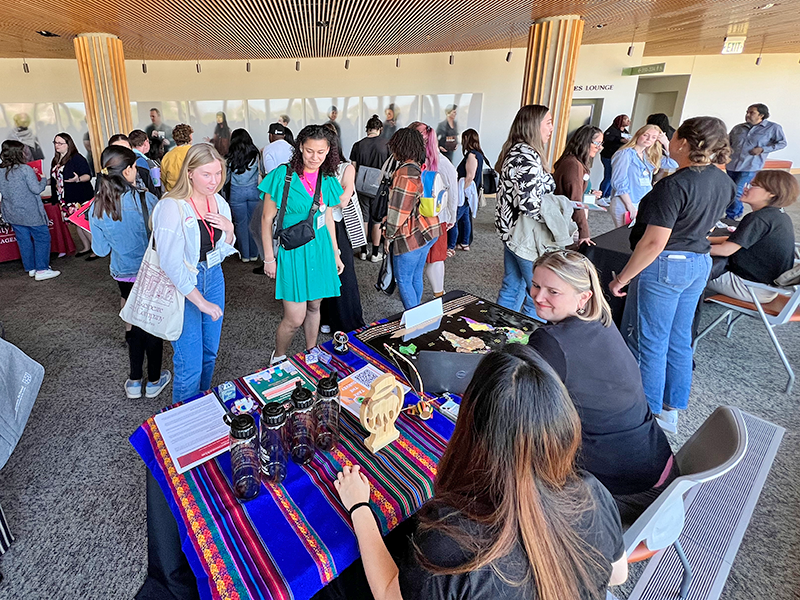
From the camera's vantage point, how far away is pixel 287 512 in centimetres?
119

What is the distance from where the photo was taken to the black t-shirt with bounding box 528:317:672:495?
1479mm

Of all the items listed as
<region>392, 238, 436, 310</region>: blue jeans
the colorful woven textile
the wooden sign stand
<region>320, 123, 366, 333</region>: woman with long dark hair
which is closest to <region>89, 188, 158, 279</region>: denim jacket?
<region>320, 123, 366, 333</region>: woman with long dark hair

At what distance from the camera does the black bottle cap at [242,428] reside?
46.3 inches

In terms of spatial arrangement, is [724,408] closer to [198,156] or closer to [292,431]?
[292,431]

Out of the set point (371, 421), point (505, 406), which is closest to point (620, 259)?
point (371, 421)

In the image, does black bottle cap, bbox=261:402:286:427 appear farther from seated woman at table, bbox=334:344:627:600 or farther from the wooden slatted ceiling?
the wooden slatted ceiling

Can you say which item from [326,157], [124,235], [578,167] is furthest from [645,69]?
[124,235]

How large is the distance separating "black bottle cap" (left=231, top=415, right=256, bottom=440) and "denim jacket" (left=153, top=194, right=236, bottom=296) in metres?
1.09

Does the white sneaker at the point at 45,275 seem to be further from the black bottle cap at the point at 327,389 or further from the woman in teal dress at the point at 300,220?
the black bottle cap at the point at 327,389

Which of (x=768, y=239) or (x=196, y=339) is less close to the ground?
(x=768, y=239)

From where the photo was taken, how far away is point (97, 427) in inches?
105

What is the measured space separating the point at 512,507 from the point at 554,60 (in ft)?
19.2

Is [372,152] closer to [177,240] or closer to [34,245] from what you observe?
[177,240]

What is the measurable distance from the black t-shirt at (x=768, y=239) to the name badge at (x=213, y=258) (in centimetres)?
309
